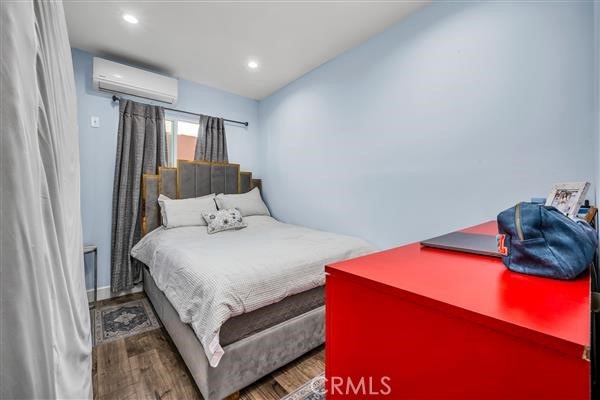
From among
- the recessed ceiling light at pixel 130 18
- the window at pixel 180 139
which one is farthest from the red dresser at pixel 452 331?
the window at pixel 180 139

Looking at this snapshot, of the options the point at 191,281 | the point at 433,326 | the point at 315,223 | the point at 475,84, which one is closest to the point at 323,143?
the point at 315,223

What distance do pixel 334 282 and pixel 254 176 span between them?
11.0 ft

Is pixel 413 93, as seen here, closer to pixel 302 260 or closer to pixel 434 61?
pixel 434 61

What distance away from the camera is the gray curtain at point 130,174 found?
2.70 metres

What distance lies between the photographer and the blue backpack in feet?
1.86

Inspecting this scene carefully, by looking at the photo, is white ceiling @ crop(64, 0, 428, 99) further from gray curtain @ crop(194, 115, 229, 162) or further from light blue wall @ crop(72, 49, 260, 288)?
gray curtain @ crop(194, 115, 229, 162)

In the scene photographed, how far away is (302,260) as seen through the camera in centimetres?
169

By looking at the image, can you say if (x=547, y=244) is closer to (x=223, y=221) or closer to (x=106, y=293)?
(x=223, y=221)

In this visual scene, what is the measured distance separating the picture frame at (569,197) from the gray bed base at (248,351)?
136cm

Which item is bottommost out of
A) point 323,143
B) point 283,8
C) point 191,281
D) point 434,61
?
point 191,281

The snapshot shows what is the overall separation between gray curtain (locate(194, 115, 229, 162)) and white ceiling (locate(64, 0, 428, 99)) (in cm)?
59

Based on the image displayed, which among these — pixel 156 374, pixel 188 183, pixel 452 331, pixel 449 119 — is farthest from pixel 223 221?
pixel 452 331

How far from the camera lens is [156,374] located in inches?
61.2

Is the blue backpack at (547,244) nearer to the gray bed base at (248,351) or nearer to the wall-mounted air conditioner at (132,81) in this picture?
the gray bed base at (248,351)
